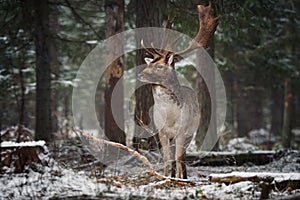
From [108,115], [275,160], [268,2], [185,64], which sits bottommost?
[275,160]

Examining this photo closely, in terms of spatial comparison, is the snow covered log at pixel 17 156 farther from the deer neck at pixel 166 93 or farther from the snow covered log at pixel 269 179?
the snow covered log at pixel 269 179

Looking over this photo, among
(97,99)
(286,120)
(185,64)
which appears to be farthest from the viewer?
(97,99)

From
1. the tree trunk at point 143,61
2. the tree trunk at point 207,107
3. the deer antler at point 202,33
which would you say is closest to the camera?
the deer antler at point 202,33

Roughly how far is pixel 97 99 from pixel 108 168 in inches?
773

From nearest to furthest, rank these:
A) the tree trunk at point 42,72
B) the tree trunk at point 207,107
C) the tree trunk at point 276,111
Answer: the tree trunk at point 42,72
the tree trunk at point 207,107
the tree trunk at point 276,111

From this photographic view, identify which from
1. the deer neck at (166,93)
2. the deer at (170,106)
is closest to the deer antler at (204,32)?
the deer at (170,106)

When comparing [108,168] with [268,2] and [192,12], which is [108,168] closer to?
[192,12]

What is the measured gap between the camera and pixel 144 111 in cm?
1056

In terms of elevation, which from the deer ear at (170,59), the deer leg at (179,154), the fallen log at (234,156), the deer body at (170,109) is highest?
the deer ear at (170,59)

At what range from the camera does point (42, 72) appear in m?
13.2

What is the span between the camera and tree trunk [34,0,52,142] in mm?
12672

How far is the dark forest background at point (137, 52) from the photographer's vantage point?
10914 millimetres

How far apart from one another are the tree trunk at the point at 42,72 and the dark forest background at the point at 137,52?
1.1 inches

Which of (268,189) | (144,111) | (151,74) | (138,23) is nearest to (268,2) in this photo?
(138,23)
